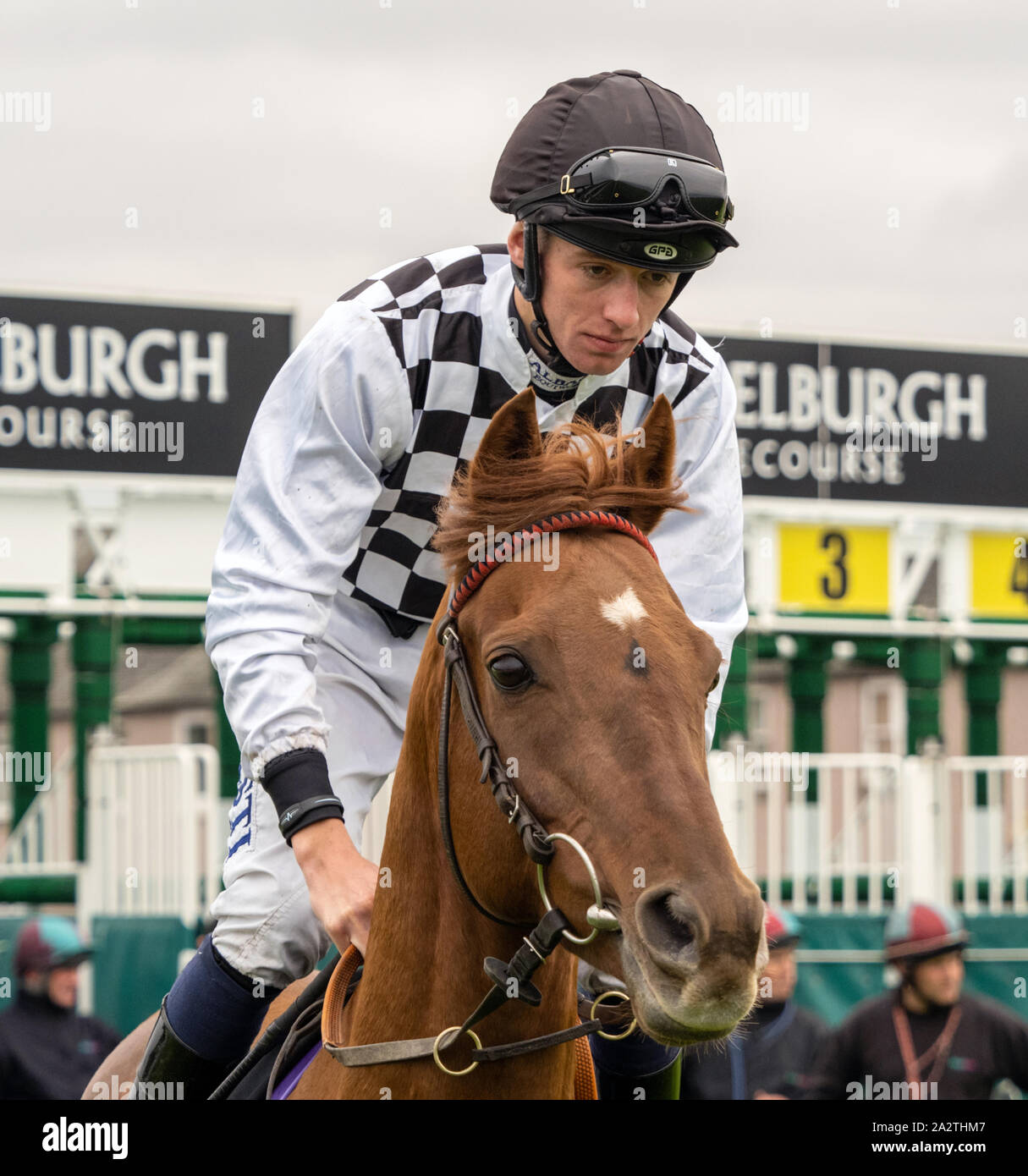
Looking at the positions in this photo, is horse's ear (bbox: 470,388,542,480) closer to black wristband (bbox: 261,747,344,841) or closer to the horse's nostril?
black wristband (bbox: 261,747,344,841)

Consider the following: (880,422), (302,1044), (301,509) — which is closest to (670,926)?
(302,1044)

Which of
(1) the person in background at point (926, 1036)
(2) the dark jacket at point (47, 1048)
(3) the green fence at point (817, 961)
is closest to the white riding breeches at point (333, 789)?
(2) the dark jacket at point (47, 1048)

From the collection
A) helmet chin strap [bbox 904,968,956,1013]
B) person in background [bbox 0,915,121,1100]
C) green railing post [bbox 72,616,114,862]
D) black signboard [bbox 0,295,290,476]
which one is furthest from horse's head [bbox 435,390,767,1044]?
green railing post [bbox 72,616,114,862]

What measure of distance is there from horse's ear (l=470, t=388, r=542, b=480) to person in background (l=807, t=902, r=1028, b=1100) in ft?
14.3

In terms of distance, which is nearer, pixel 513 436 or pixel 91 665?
pixel 513 436

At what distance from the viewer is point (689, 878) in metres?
1.79

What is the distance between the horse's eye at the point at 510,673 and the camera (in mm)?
2010

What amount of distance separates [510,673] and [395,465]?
0.89 meters

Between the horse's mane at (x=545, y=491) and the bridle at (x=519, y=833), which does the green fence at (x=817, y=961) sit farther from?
the horse's mane at (x=545, y=491)

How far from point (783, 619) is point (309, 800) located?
7143mm

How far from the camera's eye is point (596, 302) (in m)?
2.53

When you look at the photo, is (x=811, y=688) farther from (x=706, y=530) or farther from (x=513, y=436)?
(x=513, y=436)
